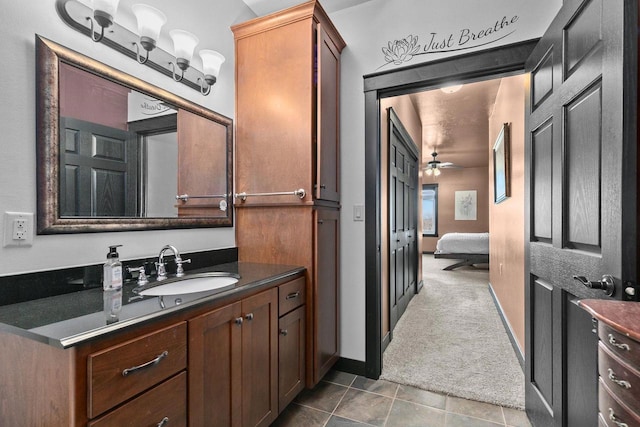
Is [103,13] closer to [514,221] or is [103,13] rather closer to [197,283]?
[197,283]

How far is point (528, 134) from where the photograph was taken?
1.73 m

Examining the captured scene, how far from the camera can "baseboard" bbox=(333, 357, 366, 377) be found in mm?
2268

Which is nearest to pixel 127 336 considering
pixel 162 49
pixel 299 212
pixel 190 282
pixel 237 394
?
pixel 237 394

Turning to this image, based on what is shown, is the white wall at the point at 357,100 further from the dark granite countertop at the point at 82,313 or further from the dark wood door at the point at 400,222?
the dark granite countertop at the point at 82,313

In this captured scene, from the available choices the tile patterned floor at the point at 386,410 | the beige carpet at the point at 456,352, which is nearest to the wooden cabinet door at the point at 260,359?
the tile patterned floor at the point at 386,410

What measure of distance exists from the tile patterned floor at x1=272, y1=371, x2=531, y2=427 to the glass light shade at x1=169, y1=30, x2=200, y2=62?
210 centimetres

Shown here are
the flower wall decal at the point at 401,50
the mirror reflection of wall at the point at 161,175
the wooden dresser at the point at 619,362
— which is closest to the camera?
the wooden dresser at the point at 619,362

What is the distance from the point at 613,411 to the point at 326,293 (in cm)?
149

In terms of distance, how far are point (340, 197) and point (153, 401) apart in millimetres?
1661

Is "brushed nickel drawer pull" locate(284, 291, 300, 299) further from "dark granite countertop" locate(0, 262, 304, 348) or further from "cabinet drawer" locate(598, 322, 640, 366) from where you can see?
"cabinet drawer" locate(598, 322, 640, 366)

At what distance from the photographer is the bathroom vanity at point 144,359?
32.2 inches

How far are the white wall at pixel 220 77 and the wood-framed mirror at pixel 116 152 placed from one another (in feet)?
0.15

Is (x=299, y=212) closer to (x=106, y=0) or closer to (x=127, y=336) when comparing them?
(x=127, y=336)

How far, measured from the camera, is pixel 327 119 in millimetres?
2094
